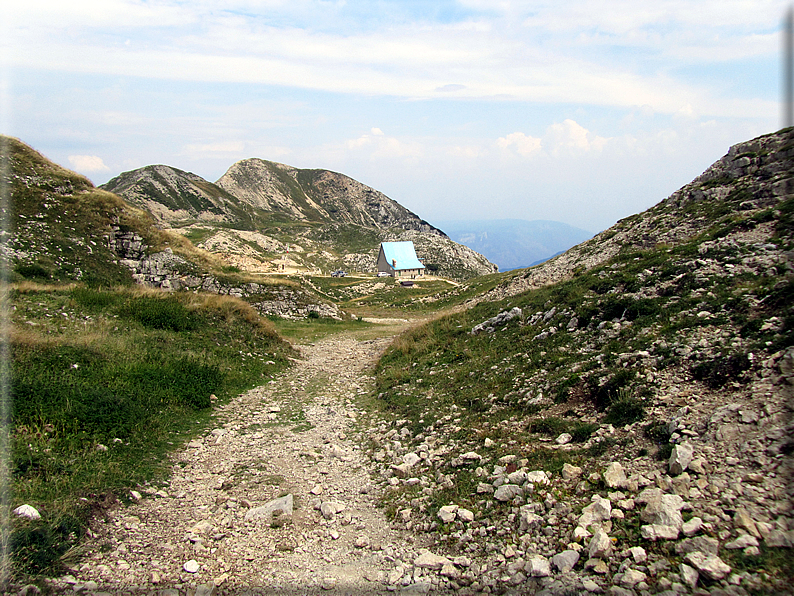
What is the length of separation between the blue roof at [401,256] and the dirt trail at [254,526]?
7348 centimetres

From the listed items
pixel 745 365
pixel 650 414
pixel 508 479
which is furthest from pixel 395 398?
pixel 745 365

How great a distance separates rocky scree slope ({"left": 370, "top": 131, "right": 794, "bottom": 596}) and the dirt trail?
0.79 m

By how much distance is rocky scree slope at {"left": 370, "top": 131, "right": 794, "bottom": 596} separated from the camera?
477 centimetres

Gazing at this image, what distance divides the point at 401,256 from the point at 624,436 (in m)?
79.2

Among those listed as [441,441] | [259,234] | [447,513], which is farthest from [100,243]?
[259,234]

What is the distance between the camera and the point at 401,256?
85.6 m

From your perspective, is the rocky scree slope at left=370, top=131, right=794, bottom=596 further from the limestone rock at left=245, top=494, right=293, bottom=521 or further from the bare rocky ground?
the limestone rock at left=245, top=494, right=293, bottom=521

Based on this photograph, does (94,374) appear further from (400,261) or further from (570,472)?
(400,261)

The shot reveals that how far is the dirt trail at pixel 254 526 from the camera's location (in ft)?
18.9

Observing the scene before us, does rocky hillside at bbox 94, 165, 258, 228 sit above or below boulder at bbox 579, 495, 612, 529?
above

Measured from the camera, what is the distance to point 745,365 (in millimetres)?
7152

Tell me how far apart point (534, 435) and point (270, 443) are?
6352 millimetres

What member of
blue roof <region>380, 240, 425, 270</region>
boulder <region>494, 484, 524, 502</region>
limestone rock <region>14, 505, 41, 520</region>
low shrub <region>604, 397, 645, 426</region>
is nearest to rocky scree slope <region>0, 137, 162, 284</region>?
limestone rock <region>14, 505, 41, 520</region>

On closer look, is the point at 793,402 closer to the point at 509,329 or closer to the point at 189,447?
the point at 509,329
